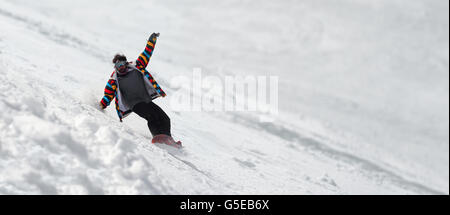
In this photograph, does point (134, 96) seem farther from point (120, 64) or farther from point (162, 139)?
point (162, 139)

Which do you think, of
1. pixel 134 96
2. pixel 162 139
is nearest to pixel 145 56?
pixel 134 96

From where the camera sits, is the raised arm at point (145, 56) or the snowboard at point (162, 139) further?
the raised arm at point (145, 56)

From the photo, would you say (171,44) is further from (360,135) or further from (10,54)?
(10,54)

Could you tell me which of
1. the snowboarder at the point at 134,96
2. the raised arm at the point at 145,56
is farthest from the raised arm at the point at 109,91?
the raised arm at the point at 145,56

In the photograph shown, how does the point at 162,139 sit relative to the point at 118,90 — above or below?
below

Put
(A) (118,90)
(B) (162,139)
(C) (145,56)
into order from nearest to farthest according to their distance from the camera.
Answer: (B) (162,139)
(A) (118,90)
(C) (145,56)

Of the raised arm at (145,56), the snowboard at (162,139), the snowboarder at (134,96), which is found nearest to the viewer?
the snowboard at (162,139)

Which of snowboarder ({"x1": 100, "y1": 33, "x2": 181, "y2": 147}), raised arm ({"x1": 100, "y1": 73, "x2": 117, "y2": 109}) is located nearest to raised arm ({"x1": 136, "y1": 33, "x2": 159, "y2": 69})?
snowboarder ({"x1": 100, "y1": 33, "x2": 181, "y2": 147})

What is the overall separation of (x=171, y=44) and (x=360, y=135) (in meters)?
13.5

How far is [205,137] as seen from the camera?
6.20 meters

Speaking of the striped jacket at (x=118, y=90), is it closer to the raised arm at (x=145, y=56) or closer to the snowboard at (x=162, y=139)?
the raised arm at (x=145, y=56)

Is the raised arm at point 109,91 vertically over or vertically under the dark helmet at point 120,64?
under

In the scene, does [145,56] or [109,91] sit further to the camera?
[145,56]
